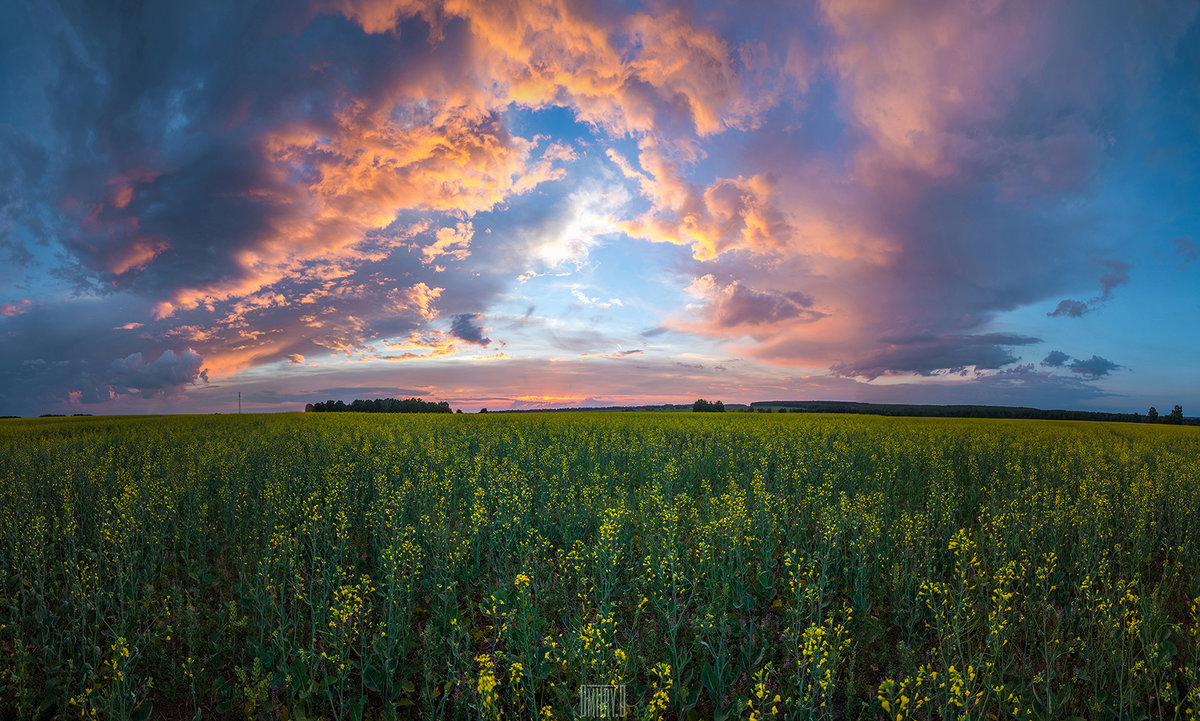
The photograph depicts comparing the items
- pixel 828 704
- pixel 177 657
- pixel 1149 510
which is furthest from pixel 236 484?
pixel 1149 510

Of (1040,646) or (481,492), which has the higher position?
(481,492)

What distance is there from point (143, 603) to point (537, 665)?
5640mm

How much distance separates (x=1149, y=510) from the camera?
8562 millimetres

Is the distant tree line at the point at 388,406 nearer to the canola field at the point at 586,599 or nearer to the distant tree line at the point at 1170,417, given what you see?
the canola field at the point at 586,599

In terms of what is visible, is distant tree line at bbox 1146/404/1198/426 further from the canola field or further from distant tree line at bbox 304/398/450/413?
distant tree line at bbox 304/398/450/413

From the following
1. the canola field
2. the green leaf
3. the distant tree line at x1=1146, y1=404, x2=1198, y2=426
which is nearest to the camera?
the green leaf

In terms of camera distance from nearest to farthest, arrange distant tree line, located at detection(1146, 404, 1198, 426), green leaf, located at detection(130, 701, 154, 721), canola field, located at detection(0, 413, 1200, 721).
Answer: green leaf, located at detection(130, 701, 154, 721)
canola field, located at detection(0, 413, 1200, 721)
distant tree line, located at detection(1146, 404, 1198, 426)

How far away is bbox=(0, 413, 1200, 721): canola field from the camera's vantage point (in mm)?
4129

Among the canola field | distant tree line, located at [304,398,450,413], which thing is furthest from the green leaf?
distant tree line, located at [304,398,450,413]

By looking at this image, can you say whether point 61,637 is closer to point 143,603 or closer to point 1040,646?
point 143,603

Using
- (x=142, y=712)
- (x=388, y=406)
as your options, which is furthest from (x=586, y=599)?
(x=388, y=406)

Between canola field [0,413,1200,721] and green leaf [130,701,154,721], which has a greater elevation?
canola field [0,413,1200,721]

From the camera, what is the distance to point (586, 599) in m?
4.91

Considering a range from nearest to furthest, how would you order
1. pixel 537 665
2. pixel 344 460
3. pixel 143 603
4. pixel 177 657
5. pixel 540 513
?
1. pixel 537 665
2. pixel 177 657
3. pixel 143 603
4. pixel 540 513
5. pixel 344 460
